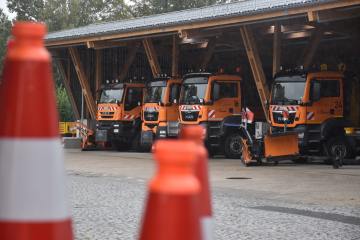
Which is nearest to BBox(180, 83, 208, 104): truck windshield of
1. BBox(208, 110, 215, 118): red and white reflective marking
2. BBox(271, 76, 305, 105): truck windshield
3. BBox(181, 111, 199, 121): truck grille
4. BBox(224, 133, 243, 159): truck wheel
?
BBox(181, 111, 199, 121): truck grille

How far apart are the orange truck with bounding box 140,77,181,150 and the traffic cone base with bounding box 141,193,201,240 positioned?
78.2 ft

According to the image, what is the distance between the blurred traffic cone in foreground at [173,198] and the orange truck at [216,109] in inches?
836

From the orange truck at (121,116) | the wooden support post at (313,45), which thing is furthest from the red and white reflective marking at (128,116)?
the wooden support post at (313,45)

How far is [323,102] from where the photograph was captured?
20.3 m

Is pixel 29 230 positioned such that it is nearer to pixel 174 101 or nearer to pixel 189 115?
pixel 189 115

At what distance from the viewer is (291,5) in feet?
64.7

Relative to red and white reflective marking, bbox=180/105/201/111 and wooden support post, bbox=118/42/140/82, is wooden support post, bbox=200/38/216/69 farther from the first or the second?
red and white reflective marking, bbox=180/105/201/111

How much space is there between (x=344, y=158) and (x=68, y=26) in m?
50.5

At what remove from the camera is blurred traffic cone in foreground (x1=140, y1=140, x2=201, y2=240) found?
1745 millimetres

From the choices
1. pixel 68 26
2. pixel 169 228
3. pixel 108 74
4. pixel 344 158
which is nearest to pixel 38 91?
pixel 169 228

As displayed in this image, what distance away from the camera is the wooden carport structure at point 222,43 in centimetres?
2142

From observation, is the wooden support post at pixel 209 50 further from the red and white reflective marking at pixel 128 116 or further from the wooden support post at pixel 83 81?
the wooden support post at pixel 83 81

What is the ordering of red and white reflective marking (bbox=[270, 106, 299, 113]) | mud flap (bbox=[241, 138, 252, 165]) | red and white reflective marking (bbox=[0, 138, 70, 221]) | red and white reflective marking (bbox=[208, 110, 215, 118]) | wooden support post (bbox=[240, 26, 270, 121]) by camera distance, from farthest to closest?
red and white reflective marking (bbox=[208, 110, 215, 118]) → wooden support post (bbox=[240, 26, 270, 121]) → red and white reflective marking (bbox=[270, 106, 299, 113]) → mud flap (bbox=[241, 138, 252, 165]) → red and white reflective marking (bbox=[0, 138, 70, 221])

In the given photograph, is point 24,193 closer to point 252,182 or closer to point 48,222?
point 48,222
